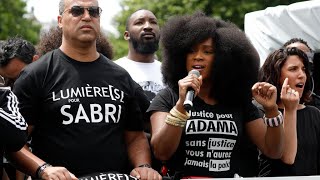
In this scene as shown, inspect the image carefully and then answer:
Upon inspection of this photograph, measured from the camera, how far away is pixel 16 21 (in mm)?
33438

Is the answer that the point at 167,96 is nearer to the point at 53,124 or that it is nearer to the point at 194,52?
the point at 194,52

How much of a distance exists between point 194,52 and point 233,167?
78 centimetres

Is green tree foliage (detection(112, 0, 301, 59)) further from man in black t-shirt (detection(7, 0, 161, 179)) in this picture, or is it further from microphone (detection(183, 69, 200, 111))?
microphone (detection(183, 69, 200, 111))

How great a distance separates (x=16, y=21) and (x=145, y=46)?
26.9m

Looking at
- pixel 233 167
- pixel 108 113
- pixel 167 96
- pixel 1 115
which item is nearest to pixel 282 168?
pixel 233 167

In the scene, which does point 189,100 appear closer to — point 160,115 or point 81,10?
point 160,115

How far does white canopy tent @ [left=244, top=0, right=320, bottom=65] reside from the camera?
23.0 feet

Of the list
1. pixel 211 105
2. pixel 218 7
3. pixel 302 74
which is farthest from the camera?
pixel 218 7

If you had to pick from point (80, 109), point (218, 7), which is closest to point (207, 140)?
point (80, 109)

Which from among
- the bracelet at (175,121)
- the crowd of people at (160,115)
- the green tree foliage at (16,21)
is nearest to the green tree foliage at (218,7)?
the green tree foliage at (16,21)

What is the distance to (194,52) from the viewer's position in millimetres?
5105

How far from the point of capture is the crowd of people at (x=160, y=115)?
4633mm

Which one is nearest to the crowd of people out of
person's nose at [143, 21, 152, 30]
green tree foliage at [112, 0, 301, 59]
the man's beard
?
the man's beard

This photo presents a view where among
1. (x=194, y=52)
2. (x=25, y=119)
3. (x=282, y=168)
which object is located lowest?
(x=282, y=168)
